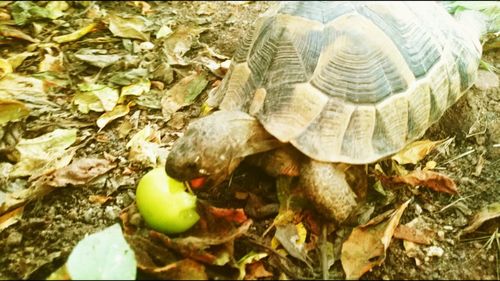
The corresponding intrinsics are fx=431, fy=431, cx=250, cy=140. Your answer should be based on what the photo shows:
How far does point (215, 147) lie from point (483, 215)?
154 centimetres

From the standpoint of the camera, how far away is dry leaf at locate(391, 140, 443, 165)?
2742 mm

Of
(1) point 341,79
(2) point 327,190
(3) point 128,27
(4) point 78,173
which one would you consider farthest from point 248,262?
(3) point 128,27

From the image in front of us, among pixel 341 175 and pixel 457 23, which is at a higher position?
pixel 457 23

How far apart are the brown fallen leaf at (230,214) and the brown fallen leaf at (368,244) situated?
1.85ft

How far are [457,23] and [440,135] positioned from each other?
0.84m

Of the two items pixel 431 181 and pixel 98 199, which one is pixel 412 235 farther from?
pixel 98 199

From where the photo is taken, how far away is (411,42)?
2570 millimetres

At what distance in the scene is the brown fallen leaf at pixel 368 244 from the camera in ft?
7.23

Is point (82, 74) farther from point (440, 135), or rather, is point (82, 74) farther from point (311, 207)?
point (440, 135)

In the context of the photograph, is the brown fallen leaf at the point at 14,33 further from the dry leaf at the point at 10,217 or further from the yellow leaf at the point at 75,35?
the dry leaf at the point at 10,217

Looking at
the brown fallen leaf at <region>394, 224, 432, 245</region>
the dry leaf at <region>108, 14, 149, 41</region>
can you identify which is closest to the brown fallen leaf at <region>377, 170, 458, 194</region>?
the brown fallen leaf at <region>394, 224, 432, 245</region>

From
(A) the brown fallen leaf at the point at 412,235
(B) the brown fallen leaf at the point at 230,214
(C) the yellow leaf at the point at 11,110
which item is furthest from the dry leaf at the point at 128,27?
(A) the brown fallen leaf at the point at 412,235

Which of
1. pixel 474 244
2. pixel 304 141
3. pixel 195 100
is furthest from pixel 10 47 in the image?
pixel 474 244

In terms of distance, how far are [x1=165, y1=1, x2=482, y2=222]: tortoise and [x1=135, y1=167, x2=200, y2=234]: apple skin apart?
79 millimetres
